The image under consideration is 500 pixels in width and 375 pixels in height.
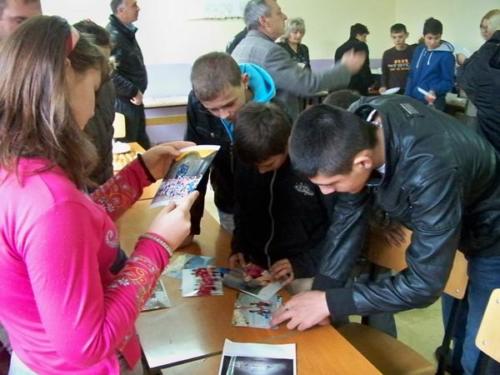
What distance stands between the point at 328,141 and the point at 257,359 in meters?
0.56

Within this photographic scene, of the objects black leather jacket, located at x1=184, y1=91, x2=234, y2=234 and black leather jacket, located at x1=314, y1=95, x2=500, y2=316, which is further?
black leather jacket, located at x1=184, y1=91, x2=234, y2=234

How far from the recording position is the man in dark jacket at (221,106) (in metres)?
1.83

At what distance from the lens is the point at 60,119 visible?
72cm

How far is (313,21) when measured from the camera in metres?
6.34

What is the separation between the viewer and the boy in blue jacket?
4.93 metres

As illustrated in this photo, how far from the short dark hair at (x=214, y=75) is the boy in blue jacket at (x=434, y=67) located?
362 cm

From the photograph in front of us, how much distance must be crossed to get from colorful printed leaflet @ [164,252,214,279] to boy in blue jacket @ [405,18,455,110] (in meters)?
3.96

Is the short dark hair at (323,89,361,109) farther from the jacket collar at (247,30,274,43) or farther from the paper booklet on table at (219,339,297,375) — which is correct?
the paper booklet on table at (219,339,297,375)

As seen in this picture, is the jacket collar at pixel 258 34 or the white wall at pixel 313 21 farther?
the white wall at pixel 313 21

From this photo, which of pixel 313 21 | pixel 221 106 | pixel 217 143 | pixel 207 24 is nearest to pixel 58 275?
pixel 221 106

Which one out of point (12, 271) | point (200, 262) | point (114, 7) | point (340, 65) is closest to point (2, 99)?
point (12, 271)

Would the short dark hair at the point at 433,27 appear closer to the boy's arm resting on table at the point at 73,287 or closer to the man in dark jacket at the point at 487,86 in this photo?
the man in dark jacket at the point at 487,86

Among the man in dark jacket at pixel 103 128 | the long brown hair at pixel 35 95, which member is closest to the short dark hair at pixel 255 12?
the man in dark jacket at pixel 103 128

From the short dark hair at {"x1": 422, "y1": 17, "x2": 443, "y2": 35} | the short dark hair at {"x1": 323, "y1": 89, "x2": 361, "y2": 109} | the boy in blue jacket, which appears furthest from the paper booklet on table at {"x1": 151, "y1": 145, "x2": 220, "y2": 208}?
the short dark hair at {"x1": 422, "y1": 17, "x2": 443, "y2": 35}
